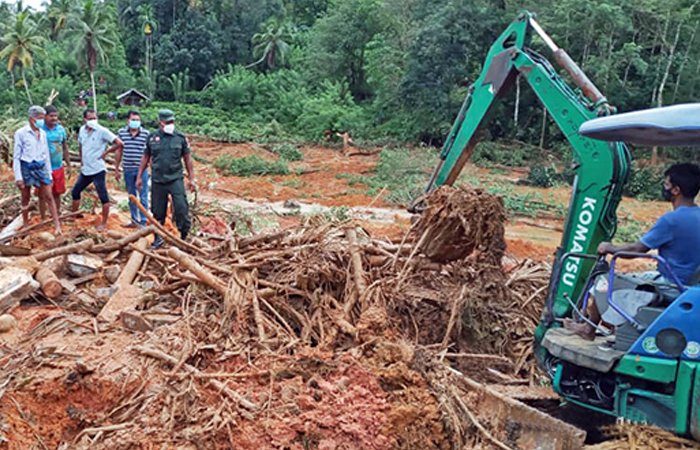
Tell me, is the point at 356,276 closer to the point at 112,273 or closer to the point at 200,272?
the point at 200,272

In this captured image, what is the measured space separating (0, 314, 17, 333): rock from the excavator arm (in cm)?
457

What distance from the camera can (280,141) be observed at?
31375 mm

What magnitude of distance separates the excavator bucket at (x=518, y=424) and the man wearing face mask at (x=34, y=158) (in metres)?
5.95

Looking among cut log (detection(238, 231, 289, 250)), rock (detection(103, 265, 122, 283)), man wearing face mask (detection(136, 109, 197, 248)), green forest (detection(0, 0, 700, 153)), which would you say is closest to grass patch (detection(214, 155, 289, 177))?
green forest (detection(0, 0, 700, 153))

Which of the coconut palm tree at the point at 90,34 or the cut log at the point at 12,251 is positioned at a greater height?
the coconut palm tree at the point at 90,34

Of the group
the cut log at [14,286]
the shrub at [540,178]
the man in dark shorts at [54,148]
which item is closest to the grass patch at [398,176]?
the shrub at [540,178]

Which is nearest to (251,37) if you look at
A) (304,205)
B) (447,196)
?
(304,205)

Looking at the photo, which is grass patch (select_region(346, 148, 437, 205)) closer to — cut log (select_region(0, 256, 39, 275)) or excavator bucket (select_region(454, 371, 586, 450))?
cut log (select_region(0, 256, 39, 275))

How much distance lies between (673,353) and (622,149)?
168 centimetres

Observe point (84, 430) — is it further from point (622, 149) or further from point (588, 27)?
point (588, 27)

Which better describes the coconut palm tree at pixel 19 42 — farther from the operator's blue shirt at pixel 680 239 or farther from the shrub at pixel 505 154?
the operator's blue shirt at pixel 680 239

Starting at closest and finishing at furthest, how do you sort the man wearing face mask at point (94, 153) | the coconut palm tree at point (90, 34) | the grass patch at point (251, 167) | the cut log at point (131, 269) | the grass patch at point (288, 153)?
1. the cut log at point (131, 269)
2. the man wearing face mask at point (94, 153)
3. the grass patch at point (251, 167)
4. the grass patch at point (288, 153)
5. the coconut palm tree at point (90, 34)

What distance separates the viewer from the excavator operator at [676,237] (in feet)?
12.8

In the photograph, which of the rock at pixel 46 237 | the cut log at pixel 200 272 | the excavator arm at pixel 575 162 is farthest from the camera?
the rock at pixel 46 237
